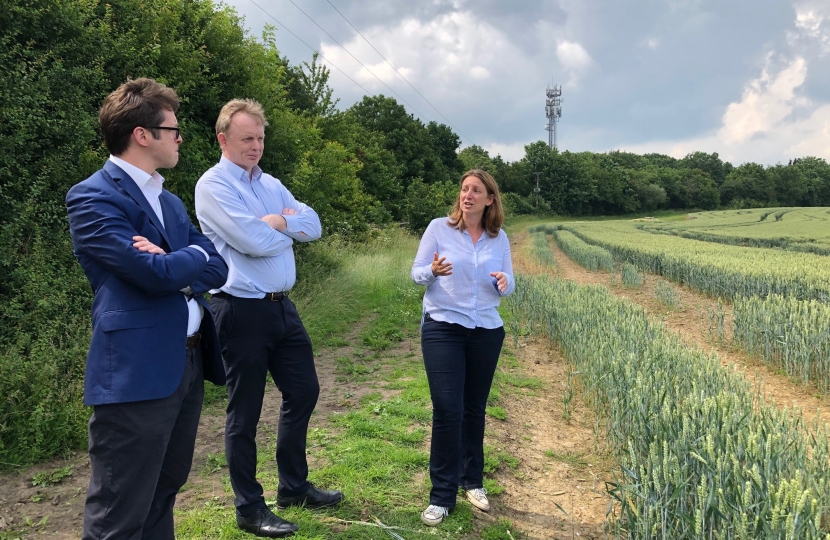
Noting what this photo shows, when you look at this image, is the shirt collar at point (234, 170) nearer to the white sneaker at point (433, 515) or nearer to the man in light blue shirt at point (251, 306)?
the man in light blue shirt at point (251, 306)

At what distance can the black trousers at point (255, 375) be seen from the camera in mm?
2412

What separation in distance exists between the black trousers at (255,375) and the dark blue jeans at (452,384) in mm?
652

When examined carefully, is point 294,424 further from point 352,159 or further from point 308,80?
point 352,159

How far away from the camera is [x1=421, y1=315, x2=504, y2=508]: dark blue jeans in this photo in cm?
269

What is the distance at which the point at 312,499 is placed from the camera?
279cm

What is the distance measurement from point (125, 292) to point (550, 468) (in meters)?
3.01

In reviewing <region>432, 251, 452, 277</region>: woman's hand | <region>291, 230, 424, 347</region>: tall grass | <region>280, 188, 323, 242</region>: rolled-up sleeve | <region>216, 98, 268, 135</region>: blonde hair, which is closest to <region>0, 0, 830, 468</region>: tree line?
<region>291, 230, 424, 347</region>: tall grass

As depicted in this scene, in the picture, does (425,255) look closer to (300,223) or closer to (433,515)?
(300,223)

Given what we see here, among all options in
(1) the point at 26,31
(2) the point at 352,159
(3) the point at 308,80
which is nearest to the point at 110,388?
(1) the point at 26,31

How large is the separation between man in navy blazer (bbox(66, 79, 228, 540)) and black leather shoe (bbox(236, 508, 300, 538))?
0.88m

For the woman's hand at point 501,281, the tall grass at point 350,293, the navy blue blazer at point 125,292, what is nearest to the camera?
the navy blue blazer at point 125,292

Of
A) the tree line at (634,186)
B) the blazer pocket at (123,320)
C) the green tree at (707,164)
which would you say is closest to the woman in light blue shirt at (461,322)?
the blazer pocket at (123,320)

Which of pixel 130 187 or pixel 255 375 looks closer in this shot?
pixel 130 187

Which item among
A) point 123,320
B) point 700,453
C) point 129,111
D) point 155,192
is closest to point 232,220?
point 155,192
